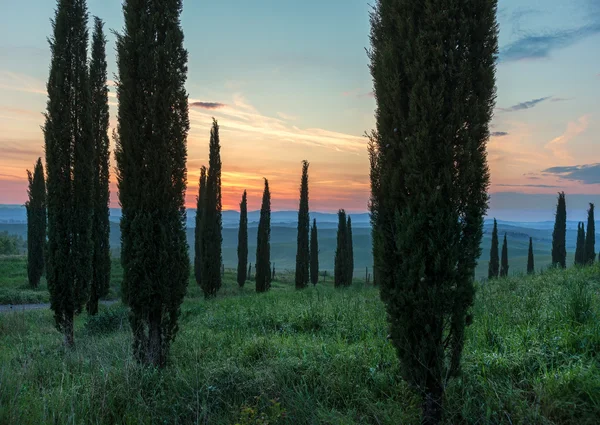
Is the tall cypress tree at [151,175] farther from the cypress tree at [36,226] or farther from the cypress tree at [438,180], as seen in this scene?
the cypress tree at [36,226]

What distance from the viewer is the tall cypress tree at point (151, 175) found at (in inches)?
242

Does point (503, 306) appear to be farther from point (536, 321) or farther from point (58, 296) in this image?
point (58, 296)

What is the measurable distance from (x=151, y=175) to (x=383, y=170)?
4.11m

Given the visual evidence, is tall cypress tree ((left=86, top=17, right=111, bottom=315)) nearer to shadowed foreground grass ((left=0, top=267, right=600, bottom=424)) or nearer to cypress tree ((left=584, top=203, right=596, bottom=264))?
shadowed foreground grass ((left=0, top=267, right=600, bottom=424))

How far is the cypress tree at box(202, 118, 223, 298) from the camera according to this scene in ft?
79.5

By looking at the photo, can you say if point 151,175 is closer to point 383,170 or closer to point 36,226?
point 383,170

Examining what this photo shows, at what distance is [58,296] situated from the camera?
9.68 metres

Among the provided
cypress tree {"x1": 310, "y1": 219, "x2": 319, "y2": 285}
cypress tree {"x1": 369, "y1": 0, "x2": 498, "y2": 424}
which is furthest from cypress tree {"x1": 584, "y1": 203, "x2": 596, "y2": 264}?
cypress tree {"x1": 369, "y1": 0, "x2": 498, "y2": 424}

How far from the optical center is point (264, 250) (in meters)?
Result: 29.8

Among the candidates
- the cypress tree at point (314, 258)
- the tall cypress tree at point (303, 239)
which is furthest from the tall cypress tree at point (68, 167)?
the cypress tree at point (314, 258)

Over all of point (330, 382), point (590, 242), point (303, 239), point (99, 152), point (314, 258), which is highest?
point (99, 152)

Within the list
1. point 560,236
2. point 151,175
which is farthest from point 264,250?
point 560,236

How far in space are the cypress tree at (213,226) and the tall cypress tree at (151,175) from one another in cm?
1830

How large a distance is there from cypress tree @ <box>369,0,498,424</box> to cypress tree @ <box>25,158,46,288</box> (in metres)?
27.8
